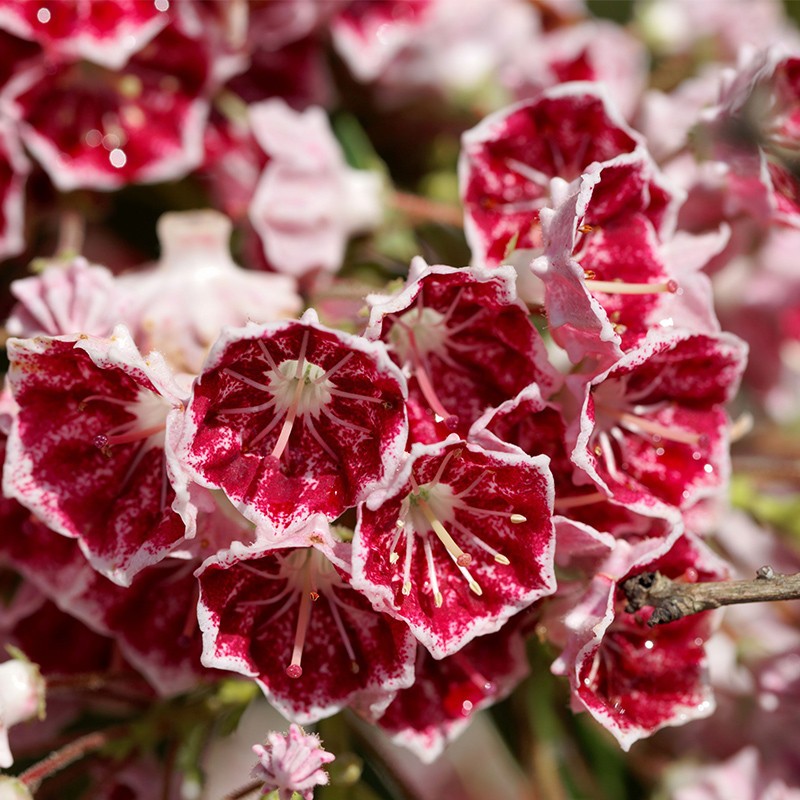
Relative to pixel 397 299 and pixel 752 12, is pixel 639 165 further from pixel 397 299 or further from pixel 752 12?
pixel 752 12

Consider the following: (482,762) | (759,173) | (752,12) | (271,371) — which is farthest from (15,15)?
(482,762)

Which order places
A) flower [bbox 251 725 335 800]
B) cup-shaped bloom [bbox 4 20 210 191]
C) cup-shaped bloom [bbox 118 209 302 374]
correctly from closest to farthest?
flower [bbox 251 725 335 800], cup-shaped bloom [bbox 118 209 302 374], cup-shaped bloom [bbox 4 20 210 191]

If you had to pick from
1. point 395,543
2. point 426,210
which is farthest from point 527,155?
point 395,543

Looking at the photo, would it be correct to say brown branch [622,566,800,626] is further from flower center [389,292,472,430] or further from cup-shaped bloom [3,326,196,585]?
cup-shaped bloom [3,326,196,585]

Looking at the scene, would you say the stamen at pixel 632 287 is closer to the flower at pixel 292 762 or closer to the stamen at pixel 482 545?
the stamen at pixel 482 545

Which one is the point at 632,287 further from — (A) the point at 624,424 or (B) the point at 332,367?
(B) the point at 332,367

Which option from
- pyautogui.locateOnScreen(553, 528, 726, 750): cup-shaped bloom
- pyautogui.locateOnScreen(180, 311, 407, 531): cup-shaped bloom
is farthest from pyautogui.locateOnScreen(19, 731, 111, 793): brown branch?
pyautogui.locateOnScreen(553, 528, 726, 750): cup-shaped bloom
